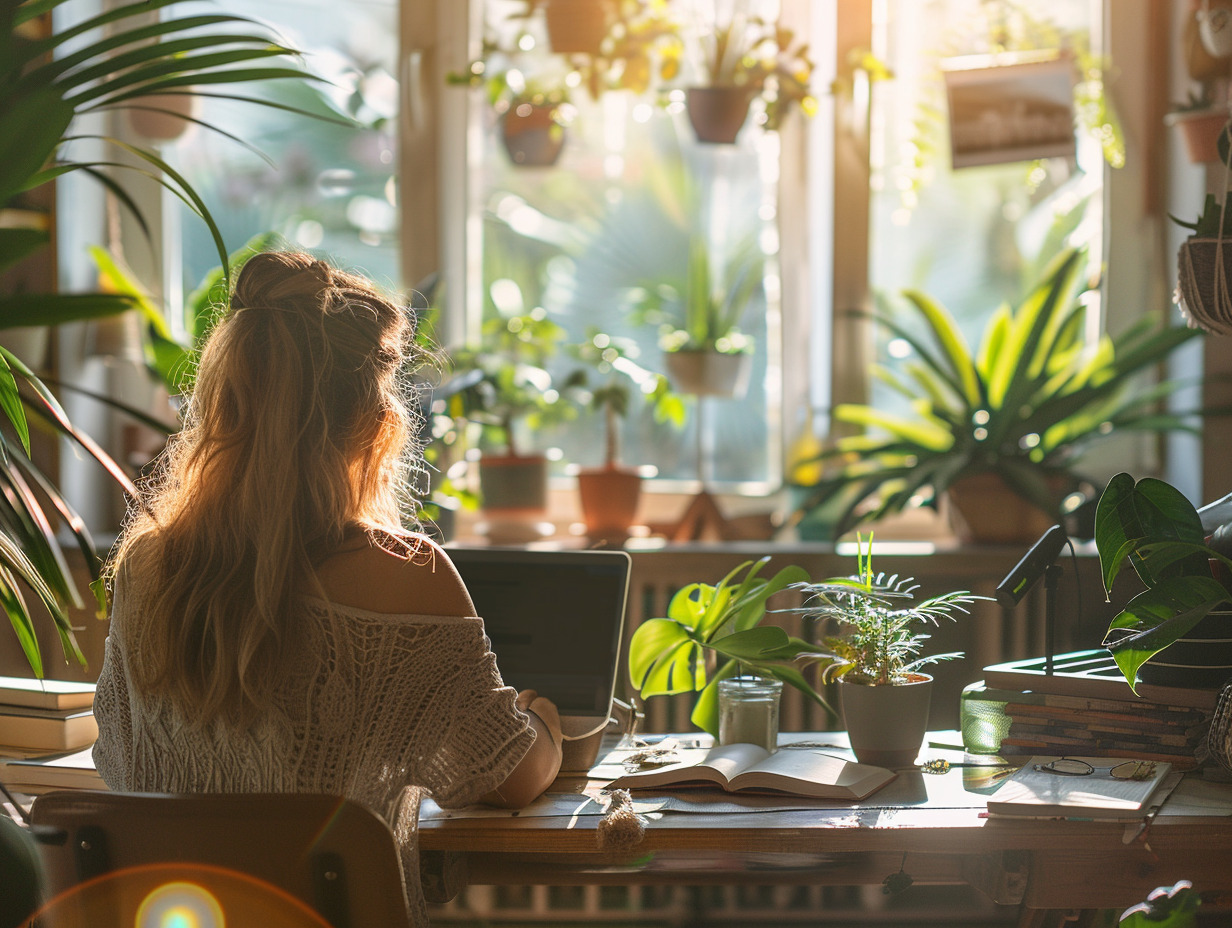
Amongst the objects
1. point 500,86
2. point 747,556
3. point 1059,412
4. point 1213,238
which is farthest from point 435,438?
point 1213,238

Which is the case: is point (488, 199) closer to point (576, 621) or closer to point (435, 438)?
point (435, 438)

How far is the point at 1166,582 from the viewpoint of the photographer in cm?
134

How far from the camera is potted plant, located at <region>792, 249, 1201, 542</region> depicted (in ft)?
8.09

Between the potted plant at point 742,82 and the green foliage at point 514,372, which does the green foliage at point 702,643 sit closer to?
the green foliage at point 514,372

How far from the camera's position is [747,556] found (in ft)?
8.21

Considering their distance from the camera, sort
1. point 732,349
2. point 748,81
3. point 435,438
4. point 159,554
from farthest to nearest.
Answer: point 732,349, point 748,81, point 435,438, point 159,554

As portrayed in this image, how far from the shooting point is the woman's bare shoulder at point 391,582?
1.19m

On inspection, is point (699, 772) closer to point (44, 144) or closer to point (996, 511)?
point (44, 144)

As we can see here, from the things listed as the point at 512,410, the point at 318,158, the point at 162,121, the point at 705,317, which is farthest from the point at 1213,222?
the point at 162,121

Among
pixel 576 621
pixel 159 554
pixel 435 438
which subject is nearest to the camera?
pixel 159 554

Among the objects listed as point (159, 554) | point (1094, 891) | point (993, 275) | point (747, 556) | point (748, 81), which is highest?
point (748, 81)

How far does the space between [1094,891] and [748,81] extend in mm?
1997

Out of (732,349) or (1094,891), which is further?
(732,349)

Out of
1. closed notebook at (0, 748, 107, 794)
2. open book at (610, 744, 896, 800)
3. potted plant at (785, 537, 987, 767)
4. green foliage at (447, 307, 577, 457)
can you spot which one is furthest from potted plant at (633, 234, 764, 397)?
closed notebook at (0, 748, 107, 794)
